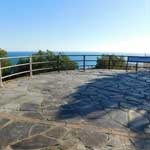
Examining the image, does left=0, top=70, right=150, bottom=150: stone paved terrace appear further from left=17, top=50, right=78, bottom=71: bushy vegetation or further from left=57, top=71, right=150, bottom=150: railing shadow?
left=17, top=50, right=78, bottom=71: bushy vegetation

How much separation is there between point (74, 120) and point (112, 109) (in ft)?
3.60

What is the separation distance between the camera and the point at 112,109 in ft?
15.1

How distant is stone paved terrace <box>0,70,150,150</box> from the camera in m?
3.06

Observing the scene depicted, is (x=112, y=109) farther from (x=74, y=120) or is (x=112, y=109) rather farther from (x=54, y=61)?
(x=54, y=61)

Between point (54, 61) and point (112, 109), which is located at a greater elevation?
point (54, 61)

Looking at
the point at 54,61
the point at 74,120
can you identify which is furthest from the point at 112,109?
the point at 54,61

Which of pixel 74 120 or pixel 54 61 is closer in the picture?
pixel 74 120

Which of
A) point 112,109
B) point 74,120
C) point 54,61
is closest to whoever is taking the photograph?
point 74,120

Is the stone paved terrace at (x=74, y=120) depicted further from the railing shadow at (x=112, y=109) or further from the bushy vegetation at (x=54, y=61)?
the bushy vegetation at (x=54, y=61)

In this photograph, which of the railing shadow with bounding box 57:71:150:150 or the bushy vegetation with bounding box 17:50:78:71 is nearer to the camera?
the railing shadow with bounding box 57:71:150:150

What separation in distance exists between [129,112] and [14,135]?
240 cm

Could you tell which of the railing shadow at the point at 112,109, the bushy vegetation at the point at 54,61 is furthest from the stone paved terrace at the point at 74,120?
the bushy vegetation at the point at 54,61

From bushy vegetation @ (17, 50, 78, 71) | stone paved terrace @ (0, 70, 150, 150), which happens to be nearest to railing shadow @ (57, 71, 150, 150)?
stone paved terrace @ (0, 70, 150, 150)

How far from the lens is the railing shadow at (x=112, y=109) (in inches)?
149
